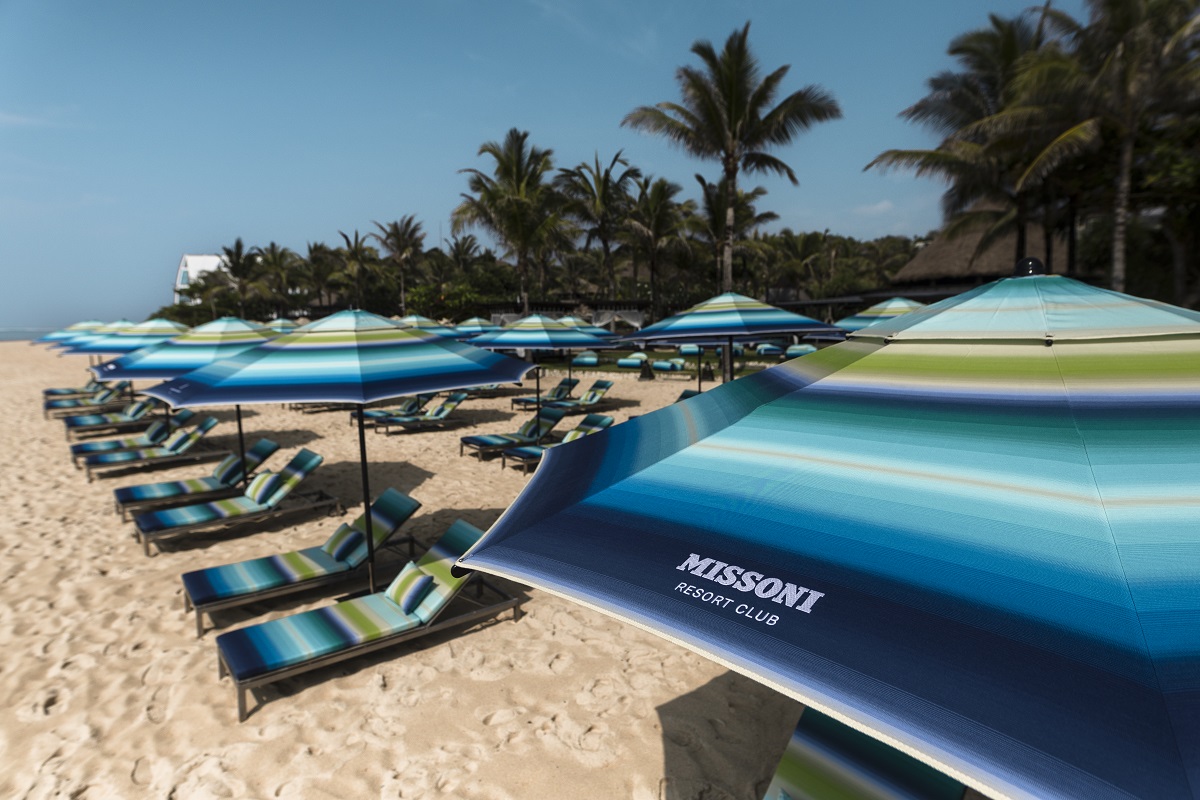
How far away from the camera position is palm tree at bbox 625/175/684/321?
33844mm

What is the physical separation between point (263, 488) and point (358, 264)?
153ft

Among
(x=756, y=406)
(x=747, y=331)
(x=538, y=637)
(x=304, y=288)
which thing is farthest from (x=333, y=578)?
(x=304, y=288)

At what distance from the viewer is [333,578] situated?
559cm

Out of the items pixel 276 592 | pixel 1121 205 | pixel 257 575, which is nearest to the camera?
pixel 276 592

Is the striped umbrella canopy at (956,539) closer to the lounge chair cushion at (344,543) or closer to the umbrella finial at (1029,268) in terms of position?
the umbrella finial at (1029,268)

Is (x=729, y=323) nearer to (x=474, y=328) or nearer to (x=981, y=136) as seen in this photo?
(x=474, y=328)

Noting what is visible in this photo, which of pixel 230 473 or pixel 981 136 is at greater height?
pixel 981 136

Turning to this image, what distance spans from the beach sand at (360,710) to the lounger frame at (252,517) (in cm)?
31

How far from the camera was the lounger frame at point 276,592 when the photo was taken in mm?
4969

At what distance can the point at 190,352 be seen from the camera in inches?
338

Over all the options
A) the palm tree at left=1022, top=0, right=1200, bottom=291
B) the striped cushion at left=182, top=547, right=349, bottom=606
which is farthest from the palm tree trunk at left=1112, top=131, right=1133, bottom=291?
the striped cushion at left=182, top=547, right=349, bottom=606

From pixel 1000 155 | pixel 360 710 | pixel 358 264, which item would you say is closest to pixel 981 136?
pixel 1000 155

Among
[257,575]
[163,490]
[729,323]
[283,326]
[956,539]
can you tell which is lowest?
[257,575]

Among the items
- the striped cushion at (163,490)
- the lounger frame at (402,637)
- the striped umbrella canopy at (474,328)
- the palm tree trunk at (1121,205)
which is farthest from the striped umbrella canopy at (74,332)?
the palm tree trunk at (1121,205)
